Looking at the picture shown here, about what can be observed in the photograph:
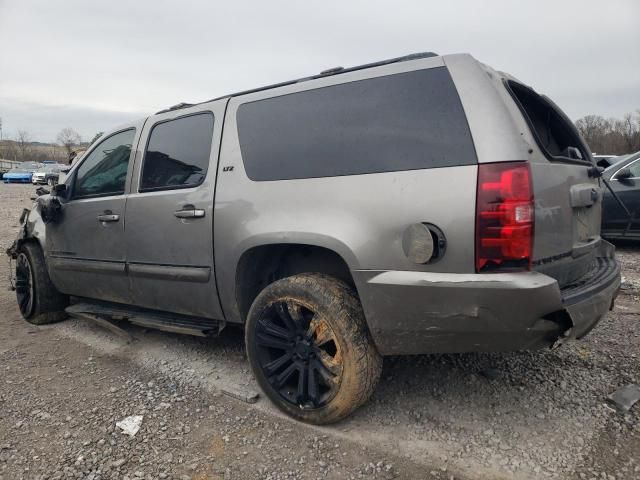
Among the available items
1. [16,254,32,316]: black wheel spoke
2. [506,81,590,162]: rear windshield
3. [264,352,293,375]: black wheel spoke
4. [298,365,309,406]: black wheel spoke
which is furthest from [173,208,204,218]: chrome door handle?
[16,254,32,316]: black wheel spoke

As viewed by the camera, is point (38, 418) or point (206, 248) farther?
point (206, 248)

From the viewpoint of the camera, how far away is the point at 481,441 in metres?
2.30

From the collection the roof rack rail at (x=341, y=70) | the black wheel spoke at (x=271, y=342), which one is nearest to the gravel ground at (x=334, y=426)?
the black wheel spoke at (x=271, y=342)

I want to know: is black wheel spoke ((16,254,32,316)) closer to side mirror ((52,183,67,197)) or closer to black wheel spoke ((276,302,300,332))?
side mirror ((52,183,67,197))

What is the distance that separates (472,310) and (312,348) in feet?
2.86

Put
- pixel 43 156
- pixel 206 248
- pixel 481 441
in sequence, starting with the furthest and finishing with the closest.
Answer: pixel 43 156 → pixel 206 248 → pixel 481 441

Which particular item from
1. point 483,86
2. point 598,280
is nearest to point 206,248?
point 483,86

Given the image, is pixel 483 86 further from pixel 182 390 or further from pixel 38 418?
pixel 38 418

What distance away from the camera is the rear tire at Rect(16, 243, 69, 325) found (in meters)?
4.31

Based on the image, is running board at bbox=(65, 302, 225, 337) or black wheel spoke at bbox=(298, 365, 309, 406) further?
running board at bbox=(65, 302, 225, 337)

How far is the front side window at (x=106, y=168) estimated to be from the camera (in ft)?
11.9

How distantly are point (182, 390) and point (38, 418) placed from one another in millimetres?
789

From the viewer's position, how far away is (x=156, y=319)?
3.36 meters

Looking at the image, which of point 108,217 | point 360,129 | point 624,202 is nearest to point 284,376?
point 360,129
